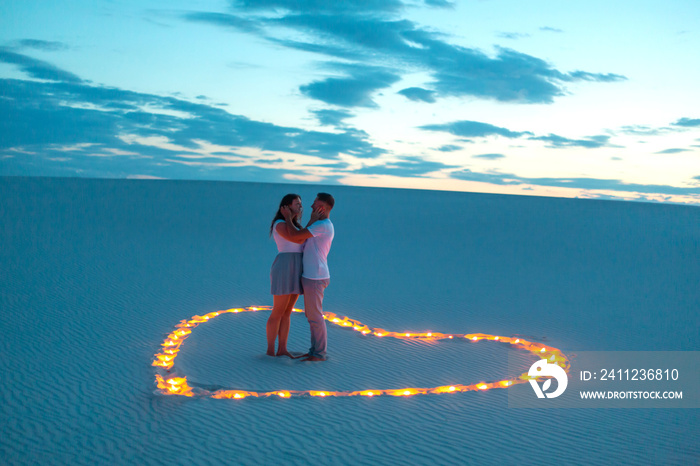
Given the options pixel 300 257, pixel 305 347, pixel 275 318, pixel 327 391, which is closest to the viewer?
pixel 327 391

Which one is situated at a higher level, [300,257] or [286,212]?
[286,212]

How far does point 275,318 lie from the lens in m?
7.71

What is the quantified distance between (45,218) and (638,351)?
28.0 meters

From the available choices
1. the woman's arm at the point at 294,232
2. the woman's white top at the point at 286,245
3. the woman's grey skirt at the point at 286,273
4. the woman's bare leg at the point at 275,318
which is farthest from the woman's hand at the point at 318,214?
the woman's bare leg at the point at 275,318

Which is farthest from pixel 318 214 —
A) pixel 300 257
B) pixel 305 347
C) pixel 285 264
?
pixel 305 347

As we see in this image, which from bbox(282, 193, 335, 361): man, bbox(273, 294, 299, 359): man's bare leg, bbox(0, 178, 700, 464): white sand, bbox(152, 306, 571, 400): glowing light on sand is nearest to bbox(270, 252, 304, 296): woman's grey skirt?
bbox(282, 193, 335, 361): man

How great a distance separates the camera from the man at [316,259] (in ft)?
23.2

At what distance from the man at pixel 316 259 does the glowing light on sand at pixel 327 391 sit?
1.12 m

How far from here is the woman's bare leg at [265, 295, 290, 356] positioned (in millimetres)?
7547

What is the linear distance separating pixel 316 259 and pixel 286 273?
466 millimetres

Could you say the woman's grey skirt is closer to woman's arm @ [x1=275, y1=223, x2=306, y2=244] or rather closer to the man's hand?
woman's arm @ [x1=275, y1=223, x2=306, y2=244]

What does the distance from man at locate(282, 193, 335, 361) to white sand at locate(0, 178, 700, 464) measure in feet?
1.55

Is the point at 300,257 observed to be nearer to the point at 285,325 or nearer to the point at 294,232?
the point at 294,232

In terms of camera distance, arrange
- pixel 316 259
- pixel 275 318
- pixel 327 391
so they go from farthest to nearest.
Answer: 1. pixel 275 318
2. pixel 316 259
3. pixel 327 391
